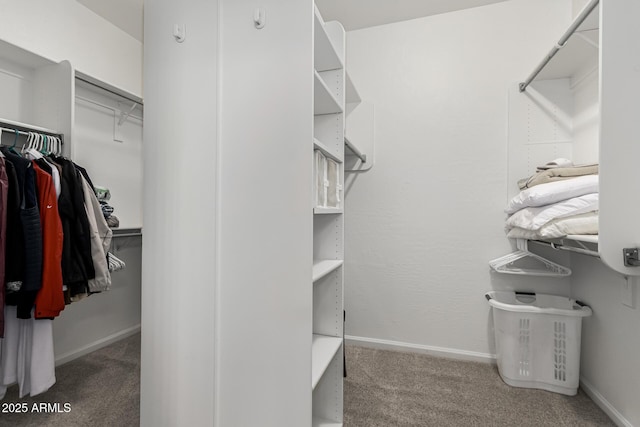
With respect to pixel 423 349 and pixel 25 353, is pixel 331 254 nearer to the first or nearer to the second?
pixel 423 349

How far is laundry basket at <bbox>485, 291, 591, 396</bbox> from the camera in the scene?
1.89m

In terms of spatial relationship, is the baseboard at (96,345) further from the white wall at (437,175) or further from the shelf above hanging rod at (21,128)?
the white wall at (437,175)

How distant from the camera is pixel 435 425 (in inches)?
64.8

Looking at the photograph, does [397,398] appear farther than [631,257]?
Yes

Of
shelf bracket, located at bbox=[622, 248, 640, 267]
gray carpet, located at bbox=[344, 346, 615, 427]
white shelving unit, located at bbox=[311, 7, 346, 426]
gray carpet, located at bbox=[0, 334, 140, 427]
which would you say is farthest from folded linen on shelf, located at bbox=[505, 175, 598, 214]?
gray carpet, located at bbox=[0, 334, 140, 427]

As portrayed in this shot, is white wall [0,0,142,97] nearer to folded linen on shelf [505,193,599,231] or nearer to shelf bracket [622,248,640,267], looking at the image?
folded linen on shelf [505,193,599,231]

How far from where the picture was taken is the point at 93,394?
1.90m

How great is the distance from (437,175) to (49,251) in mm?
2492

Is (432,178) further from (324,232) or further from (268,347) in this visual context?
(268,347)

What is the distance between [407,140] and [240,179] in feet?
5.62

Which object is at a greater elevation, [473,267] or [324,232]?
[324,232]

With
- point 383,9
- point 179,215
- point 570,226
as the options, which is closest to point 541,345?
point 570,226

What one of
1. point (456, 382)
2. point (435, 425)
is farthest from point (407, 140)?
point (435, 425)

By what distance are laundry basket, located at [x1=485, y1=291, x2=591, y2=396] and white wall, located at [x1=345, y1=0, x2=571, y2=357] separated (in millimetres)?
367
